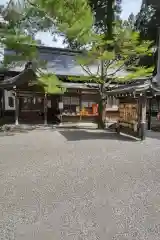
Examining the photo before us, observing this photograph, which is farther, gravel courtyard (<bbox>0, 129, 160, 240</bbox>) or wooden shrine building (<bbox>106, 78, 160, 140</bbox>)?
wooden shrine building (<bbox>106, 78, 160, 140</bbox>)

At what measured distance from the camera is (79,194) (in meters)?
4.31

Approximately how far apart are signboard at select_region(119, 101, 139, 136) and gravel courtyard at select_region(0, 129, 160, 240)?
3058 mm

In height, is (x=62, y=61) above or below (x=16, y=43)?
above

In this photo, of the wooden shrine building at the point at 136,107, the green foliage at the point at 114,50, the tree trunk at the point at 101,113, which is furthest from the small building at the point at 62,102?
the wooden shrine building at the point at 136,107

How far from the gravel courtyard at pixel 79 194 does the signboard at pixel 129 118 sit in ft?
10.0

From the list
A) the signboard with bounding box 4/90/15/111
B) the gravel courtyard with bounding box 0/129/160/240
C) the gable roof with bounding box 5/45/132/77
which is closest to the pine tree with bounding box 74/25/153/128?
the gable roof with bounding box 5/45/132/77

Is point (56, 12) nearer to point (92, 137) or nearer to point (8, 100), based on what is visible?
point (92, 137)

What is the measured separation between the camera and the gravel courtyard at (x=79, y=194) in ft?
10.2

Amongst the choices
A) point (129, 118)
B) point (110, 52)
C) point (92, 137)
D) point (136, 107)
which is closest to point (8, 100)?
point (110, 52)

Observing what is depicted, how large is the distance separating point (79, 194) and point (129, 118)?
7742 millimetres

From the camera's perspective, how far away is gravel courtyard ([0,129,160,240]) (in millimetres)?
3109

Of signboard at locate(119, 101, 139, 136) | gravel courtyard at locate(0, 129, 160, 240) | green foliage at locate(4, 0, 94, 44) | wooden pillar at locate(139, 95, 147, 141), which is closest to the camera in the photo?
gravel courtyard at locate(0, 129, 160, 240)

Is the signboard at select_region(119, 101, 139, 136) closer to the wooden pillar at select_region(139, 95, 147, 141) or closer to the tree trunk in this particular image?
the wooden pillar at select_region(139, 95, 147, 141)

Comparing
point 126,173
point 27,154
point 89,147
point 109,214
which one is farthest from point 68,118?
point 109,214
